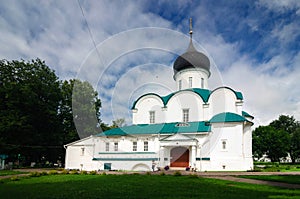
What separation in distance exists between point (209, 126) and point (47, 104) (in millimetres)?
21858

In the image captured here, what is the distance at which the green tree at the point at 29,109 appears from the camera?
2994 cm

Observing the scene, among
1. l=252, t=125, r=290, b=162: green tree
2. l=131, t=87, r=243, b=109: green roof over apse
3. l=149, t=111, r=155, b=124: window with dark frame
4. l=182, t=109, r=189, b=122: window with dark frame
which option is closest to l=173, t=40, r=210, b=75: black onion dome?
l=131, t=87, r=243, b=109: green roof over apse

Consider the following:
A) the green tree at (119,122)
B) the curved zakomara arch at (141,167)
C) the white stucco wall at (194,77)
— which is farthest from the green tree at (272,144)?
the curved zakomara arch at (141,167)

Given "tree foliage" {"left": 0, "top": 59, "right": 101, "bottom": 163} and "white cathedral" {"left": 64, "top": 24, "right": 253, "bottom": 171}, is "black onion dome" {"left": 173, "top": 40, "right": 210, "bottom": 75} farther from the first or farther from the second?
A: "tree foliage" {"left": 0, "top": 59, "right": 101, "bottom": 163}

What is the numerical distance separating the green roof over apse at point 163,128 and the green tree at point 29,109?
11.0 metres

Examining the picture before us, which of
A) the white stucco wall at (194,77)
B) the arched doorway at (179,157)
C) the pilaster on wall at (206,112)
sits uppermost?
the white stucco wall at (194,77)

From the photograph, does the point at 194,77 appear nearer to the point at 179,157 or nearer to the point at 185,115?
the point at 185,115

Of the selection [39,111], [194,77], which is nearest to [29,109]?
[39,111]

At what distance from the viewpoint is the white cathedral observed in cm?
2248

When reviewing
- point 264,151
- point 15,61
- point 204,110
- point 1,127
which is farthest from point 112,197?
point 264,151

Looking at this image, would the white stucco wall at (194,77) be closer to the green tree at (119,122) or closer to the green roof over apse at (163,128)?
the green roof over apse at (163,128)

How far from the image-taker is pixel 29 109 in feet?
104

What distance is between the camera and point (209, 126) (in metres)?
23.5

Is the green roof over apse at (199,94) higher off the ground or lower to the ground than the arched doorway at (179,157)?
higher
